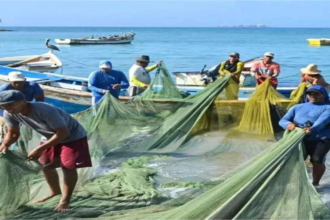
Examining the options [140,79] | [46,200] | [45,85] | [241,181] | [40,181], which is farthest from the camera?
[45,85]

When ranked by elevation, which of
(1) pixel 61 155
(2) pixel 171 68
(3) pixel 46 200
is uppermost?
(1) pixel 61 155

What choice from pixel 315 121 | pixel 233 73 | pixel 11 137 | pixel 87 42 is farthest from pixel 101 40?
pixel 11 137

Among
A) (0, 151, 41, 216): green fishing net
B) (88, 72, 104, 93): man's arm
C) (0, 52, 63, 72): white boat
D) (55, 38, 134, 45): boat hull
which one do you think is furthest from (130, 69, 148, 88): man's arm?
(55, 38, 134, 45): boat hull

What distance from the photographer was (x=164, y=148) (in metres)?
7.93

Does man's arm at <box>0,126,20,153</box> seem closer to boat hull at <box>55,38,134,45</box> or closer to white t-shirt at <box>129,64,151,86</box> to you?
white t-shirt at <box>129,64,151,86</box>

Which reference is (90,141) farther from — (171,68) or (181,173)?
(171,68)

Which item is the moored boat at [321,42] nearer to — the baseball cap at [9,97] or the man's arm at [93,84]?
the man's arm at [93,84]

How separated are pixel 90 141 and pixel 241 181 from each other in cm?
349

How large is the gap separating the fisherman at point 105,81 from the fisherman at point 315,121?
11.1 ft

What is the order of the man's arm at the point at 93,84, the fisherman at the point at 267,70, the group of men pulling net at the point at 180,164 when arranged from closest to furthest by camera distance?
the group of men pulling net at the point at 180,164 < the man's arm at the point at 93,84 < the fisherman at the point at 267,70

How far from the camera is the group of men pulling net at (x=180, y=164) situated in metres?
3.85

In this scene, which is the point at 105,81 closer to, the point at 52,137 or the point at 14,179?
the point at 14,179

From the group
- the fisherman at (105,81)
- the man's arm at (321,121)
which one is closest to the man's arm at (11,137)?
the man's arm at (321,121)

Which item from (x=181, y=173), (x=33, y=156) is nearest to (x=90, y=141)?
(x=181, y=173)
